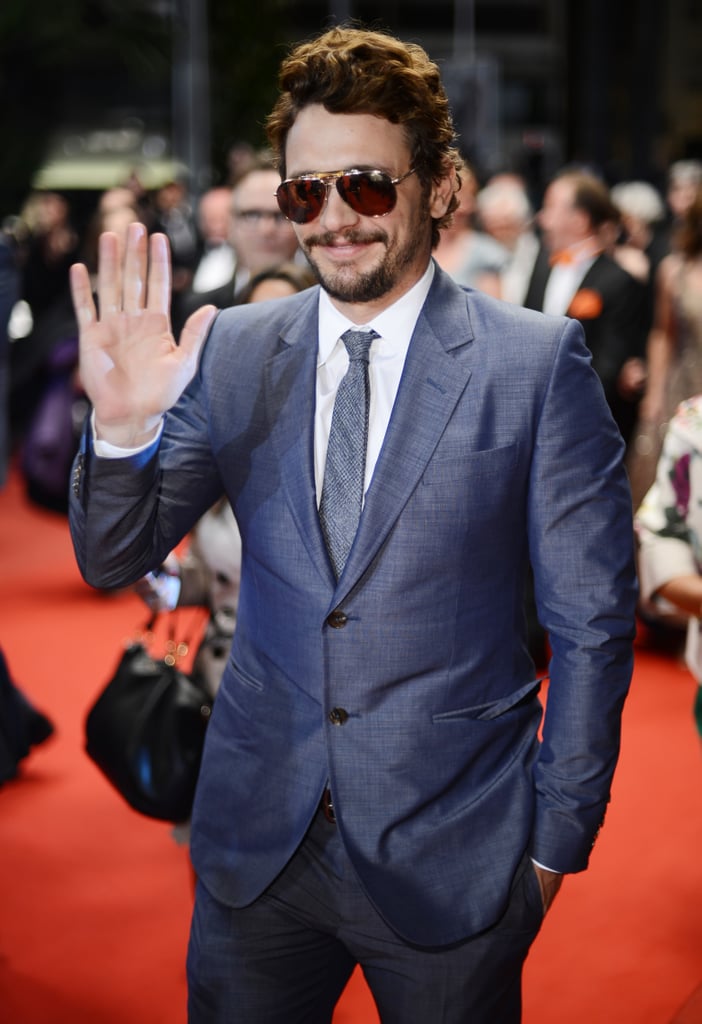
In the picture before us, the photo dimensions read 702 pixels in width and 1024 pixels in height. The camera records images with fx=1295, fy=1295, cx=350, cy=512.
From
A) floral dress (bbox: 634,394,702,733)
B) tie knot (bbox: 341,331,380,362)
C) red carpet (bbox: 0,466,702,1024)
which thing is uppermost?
tie knot (bbox: 341,331,380,362)

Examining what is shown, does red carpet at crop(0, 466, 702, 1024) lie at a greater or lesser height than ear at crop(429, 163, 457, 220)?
lesser

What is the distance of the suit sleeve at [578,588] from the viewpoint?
1.83 m

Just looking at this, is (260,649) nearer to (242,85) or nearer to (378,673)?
(378,673)

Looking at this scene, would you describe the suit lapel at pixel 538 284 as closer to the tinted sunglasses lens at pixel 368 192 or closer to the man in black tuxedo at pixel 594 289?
the man in black tuxedo at pixel 594 289

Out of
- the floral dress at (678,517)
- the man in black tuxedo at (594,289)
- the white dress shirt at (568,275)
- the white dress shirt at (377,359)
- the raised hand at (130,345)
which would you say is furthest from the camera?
the white dress shirt at (568,275)

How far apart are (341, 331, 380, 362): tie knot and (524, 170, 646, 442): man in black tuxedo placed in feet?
13.0

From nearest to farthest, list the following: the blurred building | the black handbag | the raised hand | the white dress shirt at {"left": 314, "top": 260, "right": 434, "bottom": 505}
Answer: the raised hand
the white dress shirt at {"left": 314, "top": 260, "right": 434, "bottom": 505}
the black handbag
the blurred building

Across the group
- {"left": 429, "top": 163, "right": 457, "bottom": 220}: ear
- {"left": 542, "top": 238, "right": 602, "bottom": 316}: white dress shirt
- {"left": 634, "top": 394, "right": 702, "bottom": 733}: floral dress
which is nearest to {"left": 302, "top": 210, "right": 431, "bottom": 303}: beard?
{"left": 429, "top": 163, "right": 457, "bottom": 220}: ear

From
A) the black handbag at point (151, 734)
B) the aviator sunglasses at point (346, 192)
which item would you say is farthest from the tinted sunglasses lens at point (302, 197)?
the black handbag at point (151, 734)

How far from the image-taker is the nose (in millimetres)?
1808

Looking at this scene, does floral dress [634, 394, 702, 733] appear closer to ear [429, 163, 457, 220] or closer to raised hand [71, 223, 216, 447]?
ear [429, 163, 457, 220]

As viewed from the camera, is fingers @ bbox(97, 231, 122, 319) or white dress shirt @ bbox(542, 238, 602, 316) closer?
fingers @ bbox(97, 231, 122, 319)

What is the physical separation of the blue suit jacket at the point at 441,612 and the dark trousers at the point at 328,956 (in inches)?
1.5

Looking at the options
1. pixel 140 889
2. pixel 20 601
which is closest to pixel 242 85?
pixel 20 601
